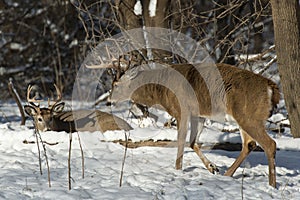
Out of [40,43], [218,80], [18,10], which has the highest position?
[18,10]

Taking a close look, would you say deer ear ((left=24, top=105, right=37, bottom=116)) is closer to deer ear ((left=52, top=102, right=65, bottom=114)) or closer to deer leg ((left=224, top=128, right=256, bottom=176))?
deer ear ((left=52, top=102, right=65, bottom=114))

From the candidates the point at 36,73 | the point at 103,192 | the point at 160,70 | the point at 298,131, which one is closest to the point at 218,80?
the point at 160,70

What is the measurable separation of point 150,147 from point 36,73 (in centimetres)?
1253

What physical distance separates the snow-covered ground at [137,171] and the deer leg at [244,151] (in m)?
0.11

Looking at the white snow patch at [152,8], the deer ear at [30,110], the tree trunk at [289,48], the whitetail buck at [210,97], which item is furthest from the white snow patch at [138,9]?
the tree trunk at [289,48]

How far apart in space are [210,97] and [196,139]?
82cm

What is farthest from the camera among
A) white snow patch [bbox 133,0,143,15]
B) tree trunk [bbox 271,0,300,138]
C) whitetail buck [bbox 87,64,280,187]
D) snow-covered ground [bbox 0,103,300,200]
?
white snow patch [bbox 133,0,143,15]

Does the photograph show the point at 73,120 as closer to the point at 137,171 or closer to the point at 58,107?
the point at 58,107

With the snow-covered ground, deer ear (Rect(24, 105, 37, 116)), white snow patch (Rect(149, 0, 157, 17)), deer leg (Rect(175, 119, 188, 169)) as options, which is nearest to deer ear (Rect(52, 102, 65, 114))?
deer ear (Rect(24, 105, 37, 116))

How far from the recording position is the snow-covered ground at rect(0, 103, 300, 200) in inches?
219

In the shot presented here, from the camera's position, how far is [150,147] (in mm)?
7867

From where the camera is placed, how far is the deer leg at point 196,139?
6.82m

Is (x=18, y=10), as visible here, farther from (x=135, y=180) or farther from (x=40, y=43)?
(x=135, y=180)

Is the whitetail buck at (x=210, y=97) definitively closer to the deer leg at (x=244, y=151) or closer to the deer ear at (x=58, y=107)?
the deer leg at (x=244, y=151)
